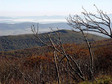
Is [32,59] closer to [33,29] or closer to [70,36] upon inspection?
[33,29]

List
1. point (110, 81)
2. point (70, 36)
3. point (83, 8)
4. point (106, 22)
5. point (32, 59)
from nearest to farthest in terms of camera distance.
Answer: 1. point (106, 22)
2. point (83, 8)
3. point (110, 81)
4. point (32, 59)
5. point (70, 36)

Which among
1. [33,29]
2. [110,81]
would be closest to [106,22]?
[33,29]

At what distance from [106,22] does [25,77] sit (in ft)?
9.19

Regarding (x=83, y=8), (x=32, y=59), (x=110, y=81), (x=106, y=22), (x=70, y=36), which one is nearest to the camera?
(x=106, y=22)

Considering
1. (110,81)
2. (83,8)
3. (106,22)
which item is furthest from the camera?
(110,81)

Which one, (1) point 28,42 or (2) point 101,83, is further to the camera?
(1) point 28,42

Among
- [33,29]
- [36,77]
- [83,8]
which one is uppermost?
[83,8]

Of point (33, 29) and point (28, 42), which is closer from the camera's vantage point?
point (33, 29)

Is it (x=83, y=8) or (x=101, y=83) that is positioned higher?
(x=83, y=8)

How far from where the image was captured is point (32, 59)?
210 ft

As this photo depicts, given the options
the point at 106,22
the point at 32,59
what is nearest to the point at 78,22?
the point at 106,22

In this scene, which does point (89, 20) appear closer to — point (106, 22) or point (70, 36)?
point (106, 22)

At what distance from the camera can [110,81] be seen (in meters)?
7.70

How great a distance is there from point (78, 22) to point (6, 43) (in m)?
198
